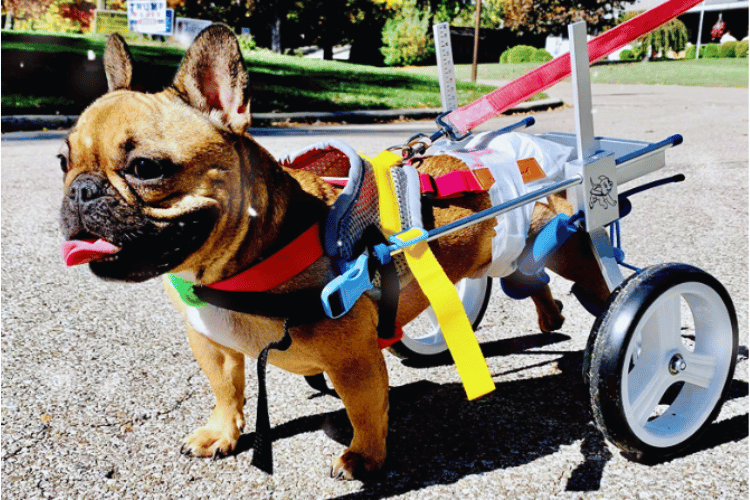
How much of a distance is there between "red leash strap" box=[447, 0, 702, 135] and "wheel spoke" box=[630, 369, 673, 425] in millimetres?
1125

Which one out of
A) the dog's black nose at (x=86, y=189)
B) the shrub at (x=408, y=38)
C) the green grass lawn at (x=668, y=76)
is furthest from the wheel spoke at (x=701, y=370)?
the shrub at (x=408, y=38)

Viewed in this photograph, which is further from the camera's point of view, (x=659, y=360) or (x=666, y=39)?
(x=666, y=39)

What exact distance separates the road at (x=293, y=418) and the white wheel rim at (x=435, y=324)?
0.12 metres

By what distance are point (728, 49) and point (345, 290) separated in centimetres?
3944

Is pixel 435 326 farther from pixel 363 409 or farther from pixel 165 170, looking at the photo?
pixel 165 170

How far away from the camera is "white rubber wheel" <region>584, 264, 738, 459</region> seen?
2.18 metres

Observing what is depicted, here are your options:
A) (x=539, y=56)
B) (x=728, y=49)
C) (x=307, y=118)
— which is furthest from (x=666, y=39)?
(x=307, y=118)

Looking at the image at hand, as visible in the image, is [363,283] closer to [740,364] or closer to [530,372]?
[530,372]

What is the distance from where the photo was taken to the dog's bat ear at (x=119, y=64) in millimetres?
1991

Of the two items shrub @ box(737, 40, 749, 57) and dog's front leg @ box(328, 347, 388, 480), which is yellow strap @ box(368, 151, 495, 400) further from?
shrub @ box(737, 40, 749, 57)

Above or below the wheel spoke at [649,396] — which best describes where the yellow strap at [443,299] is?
above

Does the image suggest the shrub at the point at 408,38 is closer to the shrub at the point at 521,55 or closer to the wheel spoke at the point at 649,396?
the shrub at the point at 521,55

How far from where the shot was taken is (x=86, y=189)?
1.68 meters

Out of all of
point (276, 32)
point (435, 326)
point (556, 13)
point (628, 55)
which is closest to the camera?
point (435, 326)
